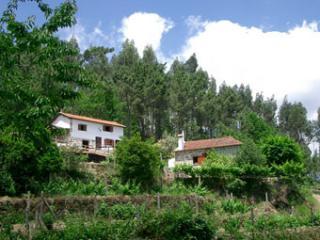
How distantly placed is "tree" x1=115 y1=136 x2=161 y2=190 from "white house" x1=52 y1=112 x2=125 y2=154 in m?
12.4

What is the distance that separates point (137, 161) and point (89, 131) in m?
18.4

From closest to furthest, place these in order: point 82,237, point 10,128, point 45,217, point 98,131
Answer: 1. point 10,128
2. point 82,237
3. point 45,217
4. point 98,131

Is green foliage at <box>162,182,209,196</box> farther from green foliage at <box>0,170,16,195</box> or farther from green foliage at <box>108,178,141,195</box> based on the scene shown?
green foliage at <box>0,170,16,195</box>

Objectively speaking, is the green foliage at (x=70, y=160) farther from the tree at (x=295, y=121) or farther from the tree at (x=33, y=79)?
the tree at (x=295, y=121)

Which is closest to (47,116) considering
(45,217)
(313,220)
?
(45,217)

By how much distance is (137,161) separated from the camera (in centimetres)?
3325

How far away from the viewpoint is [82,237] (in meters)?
12.7

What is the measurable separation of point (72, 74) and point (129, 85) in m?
51.5

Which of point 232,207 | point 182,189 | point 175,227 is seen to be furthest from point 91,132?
point 175,227

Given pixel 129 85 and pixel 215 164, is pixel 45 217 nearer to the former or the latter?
pixel 215 164

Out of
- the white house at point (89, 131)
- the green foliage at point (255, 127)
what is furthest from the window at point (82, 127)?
the green foliage at point (255, 127)

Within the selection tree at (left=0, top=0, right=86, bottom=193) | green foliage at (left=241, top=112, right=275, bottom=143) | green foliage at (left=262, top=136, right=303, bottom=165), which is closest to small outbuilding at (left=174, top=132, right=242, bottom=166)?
green foliage at (left=262, top=136, right=303, bottom=165)

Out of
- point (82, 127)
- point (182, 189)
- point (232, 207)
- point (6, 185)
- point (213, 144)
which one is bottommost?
point (232, 207)

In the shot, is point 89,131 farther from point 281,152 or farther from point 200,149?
point 281,152
